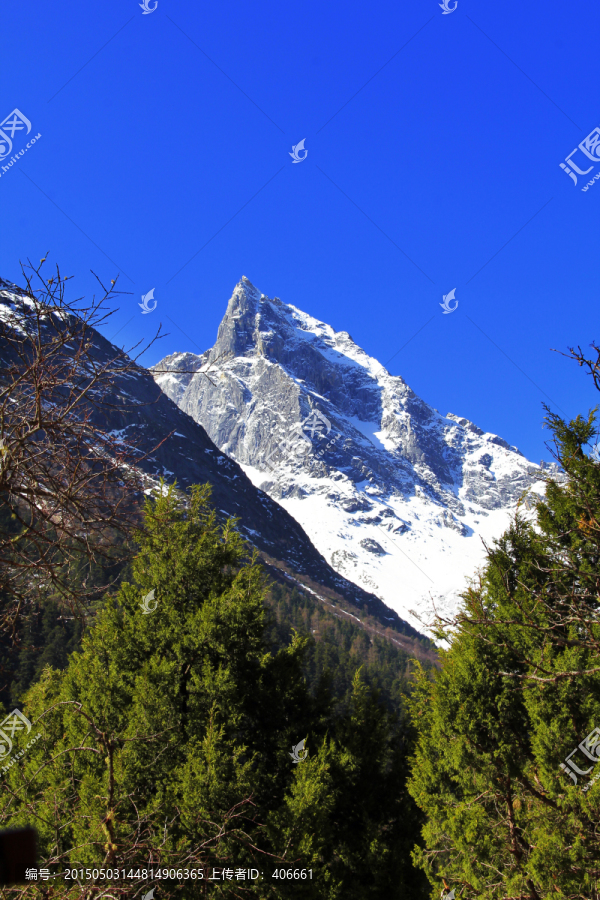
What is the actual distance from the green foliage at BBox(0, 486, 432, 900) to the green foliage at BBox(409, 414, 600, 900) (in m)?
2.02

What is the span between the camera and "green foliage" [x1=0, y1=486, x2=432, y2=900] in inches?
295

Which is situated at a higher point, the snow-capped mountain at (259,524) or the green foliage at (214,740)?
the snow-capped mountain at (259,524)

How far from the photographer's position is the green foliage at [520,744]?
6.65 m

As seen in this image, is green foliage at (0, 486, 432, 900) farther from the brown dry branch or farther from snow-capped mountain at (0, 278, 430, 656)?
snow-capped mountain at (0, 278, 430, 656)

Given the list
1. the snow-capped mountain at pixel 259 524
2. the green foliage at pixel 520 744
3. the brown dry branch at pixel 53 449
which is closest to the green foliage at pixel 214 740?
the green foliage at pixel 520 744

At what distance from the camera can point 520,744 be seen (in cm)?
856

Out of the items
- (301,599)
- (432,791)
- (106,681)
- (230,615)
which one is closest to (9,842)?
(230,615)

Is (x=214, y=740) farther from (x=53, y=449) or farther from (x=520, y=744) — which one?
(x=53, y=449)

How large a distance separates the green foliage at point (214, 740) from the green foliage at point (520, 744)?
2.02 m

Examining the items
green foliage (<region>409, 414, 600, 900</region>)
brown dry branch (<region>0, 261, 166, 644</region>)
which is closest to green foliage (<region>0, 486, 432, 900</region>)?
green foliage (<region>409, 414, 600, 900</region>)

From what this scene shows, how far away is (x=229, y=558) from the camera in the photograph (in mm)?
10406

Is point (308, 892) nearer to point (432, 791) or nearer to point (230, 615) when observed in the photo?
point (432, 791)

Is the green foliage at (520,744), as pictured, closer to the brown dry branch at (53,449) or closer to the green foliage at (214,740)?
the green foliage at (214,740)

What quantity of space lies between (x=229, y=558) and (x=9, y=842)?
956cm
